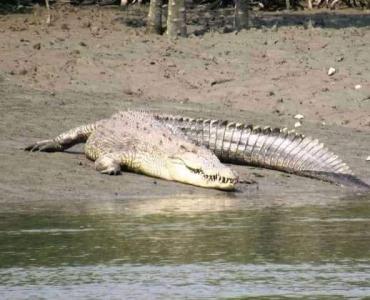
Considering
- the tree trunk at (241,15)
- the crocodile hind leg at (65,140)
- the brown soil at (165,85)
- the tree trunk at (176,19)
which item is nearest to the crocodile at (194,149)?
the crocodile hind leg at (65,140)

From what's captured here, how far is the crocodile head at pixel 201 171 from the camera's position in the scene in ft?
47.1

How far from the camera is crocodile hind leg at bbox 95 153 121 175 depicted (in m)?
14.8


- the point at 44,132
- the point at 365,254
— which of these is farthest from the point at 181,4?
the point at 365,254

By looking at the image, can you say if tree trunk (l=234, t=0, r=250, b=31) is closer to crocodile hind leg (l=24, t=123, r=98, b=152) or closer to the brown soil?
the brown soil

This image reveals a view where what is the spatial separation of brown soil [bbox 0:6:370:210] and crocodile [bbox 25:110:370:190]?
0.17m

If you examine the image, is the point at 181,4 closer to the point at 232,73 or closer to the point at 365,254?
the point at 232,73

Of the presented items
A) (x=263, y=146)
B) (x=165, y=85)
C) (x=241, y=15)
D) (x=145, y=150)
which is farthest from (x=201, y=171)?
(x=241, y=15)

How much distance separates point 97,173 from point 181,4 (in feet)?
30.9

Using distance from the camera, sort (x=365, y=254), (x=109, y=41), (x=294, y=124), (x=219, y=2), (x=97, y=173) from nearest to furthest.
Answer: (x=365, y=254) → (x=97, y=173) → (x=294, y=124) → (x=109, y=41) → (x=219, y=2)

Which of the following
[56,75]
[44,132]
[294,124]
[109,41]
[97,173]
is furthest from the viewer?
[109,41]

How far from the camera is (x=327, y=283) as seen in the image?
9312 millimetres

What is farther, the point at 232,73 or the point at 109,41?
the point at 109,41

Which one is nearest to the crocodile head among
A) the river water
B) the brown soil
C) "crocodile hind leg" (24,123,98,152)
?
the brown soil

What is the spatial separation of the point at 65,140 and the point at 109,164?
113cm
